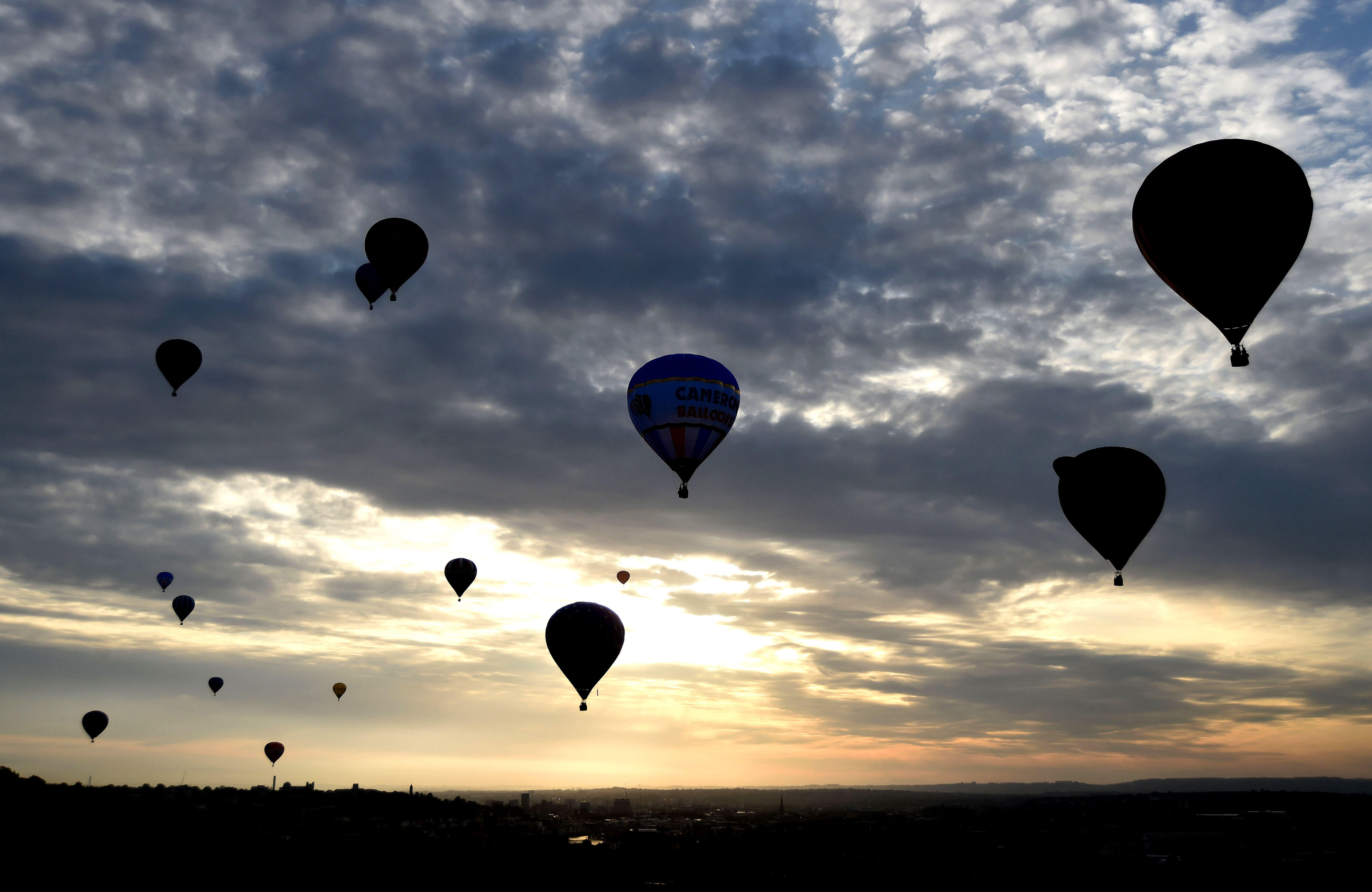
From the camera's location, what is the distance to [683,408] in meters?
36.2

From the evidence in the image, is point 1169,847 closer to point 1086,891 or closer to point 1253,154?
point 1086,891

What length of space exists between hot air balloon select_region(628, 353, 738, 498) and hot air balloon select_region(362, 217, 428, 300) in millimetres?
13009

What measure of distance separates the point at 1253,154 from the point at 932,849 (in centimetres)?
13575

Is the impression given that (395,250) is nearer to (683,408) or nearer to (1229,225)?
(683,408)

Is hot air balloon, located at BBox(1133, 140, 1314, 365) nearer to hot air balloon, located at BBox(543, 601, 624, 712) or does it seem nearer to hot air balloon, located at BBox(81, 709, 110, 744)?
hot air balloon, located at BBox(543, 601, 624, 712)

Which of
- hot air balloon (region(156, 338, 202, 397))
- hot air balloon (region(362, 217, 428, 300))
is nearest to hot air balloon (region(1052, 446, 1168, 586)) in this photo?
hot air balloon (region(362, 217, 428, 300))

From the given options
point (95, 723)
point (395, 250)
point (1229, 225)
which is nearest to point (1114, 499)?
point (1229, 225)

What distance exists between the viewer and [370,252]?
43.3m

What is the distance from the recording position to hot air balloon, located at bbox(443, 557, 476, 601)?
5903 centimetres

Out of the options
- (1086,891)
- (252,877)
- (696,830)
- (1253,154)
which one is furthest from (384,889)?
(696,830)

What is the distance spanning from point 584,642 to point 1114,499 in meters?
27.3

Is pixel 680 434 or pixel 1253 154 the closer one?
pixel 1253 154

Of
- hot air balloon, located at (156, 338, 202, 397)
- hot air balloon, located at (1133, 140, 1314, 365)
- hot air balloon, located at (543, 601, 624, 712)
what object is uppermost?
hot air balloon, located at (156, 338, 202, 397)

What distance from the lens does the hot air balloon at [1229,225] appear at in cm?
2517
